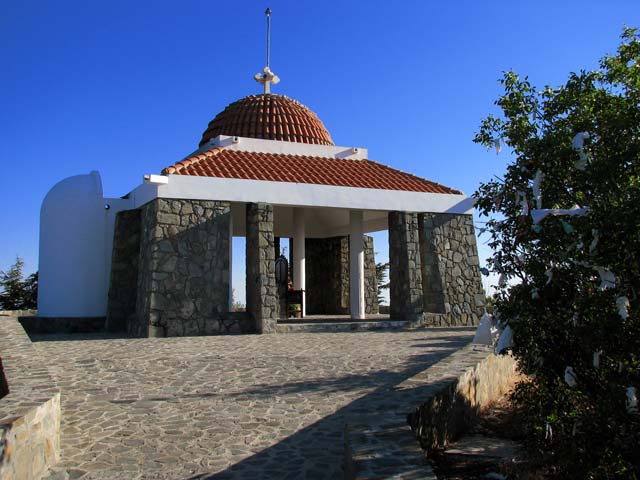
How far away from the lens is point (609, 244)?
3416 millimetres

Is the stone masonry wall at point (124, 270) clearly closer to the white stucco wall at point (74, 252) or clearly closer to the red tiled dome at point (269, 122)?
the white stucco wall at point (74, 252)

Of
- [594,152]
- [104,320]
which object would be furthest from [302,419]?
[104,320]

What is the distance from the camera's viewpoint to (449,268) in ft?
48.9

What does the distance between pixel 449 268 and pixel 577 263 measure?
11368mm

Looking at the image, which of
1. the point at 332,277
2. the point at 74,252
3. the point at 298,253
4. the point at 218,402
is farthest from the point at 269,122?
the point at 218,402

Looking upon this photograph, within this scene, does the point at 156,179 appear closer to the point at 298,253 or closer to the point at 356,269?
the point at 298,253

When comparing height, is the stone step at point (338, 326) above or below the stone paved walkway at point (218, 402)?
above

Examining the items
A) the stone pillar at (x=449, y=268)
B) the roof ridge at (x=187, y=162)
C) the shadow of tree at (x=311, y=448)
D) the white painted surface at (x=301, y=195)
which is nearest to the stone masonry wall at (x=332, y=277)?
the stone pillar at (x=449, y=268)

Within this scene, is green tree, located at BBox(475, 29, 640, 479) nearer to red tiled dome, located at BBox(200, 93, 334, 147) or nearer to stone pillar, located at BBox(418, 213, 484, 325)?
stone pillar, located at BBox(418, 213, 484, 325)

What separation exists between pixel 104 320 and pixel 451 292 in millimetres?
8945

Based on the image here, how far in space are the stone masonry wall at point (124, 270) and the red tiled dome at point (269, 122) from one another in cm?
408

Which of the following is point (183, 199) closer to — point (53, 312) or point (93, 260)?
point (93, 260)

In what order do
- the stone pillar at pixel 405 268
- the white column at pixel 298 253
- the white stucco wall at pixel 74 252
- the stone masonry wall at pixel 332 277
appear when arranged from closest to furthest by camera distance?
1. the white stucco wall at pixel 74 252
2. the stone pillar at pixel 405 268
3. the white column at pixel 298 253
4. the stone masonry wall at pixel 332 277

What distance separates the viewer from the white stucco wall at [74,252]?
540 inches
